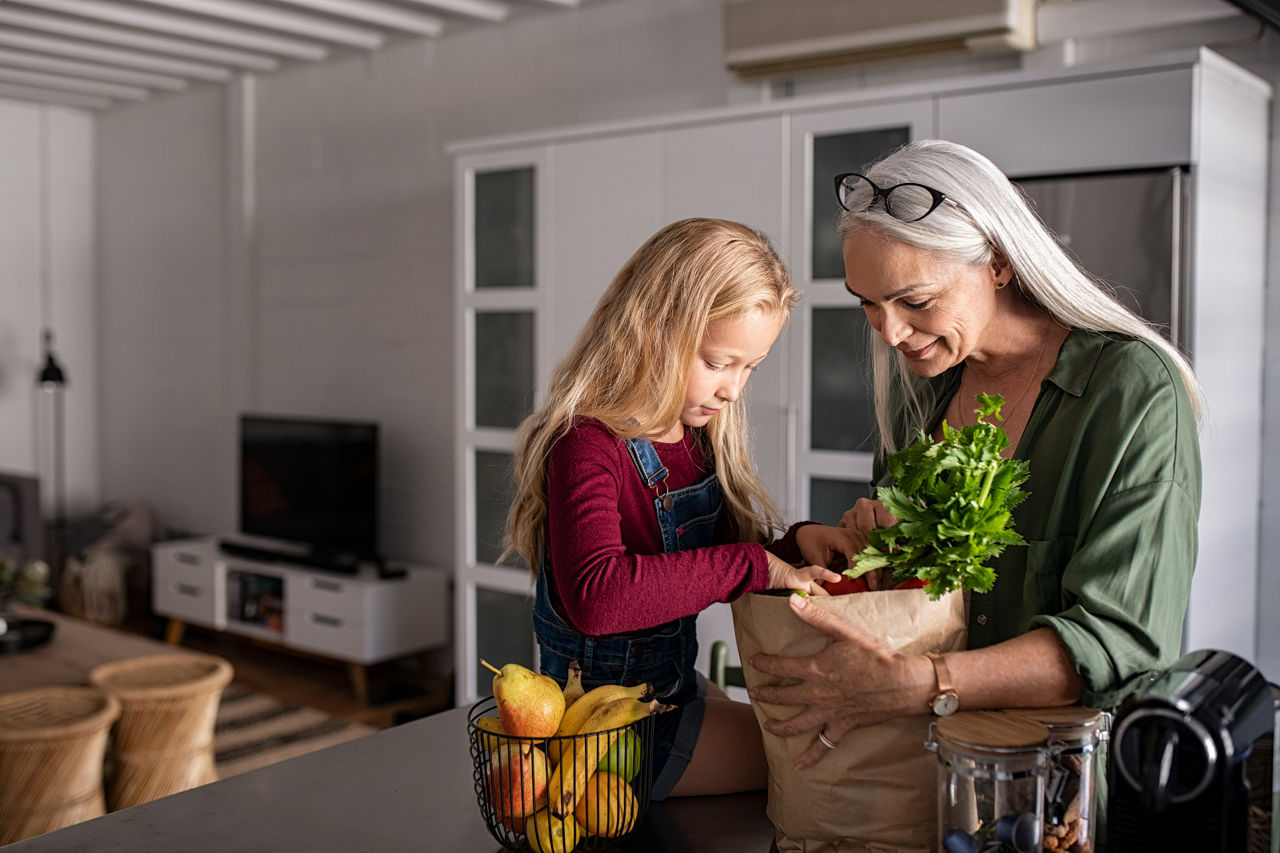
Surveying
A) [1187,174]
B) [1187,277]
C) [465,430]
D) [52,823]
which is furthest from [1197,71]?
[52,823]

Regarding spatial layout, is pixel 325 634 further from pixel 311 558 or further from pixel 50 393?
pixel 50 393

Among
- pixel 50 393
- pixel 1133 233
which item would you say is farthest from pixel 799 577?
pixel 50 393

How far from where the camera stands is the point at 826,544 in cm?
136

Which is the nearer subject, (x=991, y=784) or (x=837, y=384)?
(x=991, y=784)

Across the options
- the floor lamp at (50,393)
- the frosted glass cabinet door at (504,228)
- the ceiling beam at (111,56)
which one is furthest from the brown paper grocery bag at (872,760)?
the floor lamp at (50,393)

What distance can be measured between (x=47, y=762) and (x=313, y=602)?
198cm

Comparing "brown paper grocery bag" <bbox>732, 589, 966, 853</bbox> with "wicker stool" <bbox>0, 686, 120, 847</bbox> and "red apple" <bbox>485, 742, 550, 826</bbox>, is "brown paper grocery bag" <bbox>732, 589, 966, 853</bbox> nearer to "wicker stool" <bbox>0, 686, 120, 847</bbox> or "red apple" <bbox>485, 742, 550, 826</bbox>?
"red apple" <bbox>485, 742, 550, 826</bbox>

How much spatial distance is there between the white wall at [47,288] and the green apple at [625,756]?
633 cm

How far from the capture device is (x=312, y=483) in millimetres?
5168

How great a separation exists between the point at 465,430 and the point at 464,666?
834 millimetres

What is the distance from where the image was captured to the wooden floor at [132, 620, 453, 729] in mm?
4695

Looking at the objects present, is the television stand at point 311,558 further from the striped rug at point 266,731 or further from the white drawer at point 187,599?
the striped rug at point 266,731

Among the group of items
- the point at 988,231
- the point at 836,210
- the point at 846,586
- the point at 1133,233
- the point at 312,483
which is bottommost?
the point at 312,483

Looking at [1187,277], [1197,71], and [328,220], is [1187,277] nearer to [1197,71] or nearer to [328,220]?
[1197,71]
